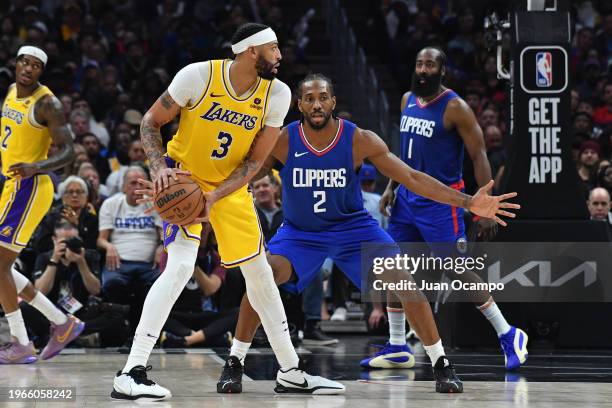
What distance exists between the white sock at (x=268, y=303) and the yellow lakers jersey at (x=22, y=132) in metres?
2.57

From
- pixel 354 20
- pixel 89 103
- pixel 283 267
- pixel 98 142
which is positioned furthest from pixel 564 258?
pixel 354 20

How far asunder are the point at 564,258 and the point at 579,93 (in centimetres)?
670

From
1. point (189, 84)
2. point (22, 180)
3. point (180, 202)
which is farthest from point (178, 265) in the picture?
point (22, 180)

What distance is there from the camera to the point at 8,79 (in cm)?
1266

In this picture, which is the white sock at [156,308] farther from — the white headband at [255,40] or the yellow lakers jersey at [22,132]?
the yellow lakers jersey at [22,132]

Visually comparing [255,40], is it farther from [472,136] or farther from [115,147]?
[115,147]

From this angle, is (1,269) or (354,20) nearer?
(1,269)

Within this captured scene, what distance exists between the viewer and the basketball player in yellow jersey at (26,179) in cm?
736

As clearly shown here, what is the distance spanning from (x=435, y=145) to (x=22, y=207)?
296 centimetres

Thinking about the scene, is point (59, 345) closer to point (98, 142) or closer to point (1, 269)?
point (1, 269)

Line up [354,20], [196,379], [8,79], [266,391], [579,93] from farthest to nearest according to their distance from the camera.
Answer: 1. [354,20]
2. [579,93]
3. [8,79]
4. [196,379]
5. [266,391]

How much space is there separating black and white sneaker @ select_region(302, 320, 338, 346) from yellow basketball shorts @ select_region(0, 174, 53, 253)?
279 cm

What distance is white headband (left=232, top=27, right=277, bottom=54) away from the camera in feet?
18.4

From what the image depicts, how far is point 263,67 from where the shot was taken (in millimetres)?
5648
